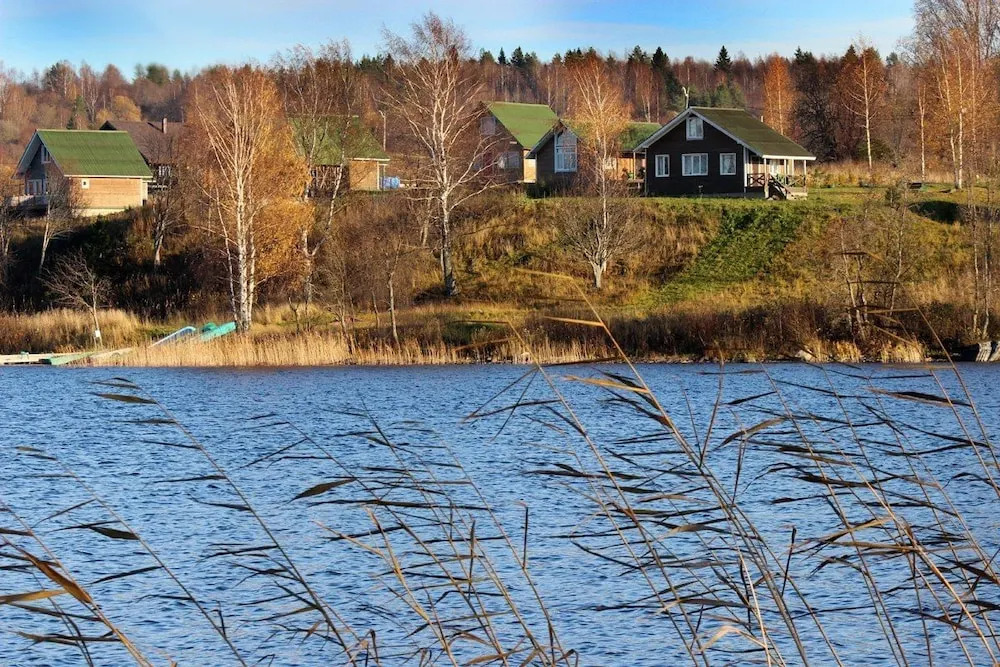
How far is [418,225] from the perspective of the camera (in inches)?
1919

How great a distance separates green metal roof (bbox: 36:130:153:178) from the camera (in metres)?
66.6

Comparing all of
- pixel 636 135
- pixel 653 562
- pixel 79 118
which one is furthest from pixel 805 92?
pixel 653 562

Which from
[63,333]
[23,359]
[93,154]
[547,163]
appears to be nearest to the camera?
[23,359]

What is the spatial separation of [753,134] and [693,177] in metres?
3.27

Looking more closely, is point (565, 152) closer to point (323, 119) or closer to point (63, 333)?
point (323, 119)

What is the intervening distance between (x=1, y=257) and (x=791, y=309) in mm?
35480

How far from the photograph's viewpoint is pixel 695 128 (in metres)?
57.2

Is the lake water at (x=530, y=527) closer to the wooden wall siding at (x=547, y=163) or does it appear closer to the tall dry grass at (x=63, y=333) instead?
the tall dry grass at (x=63, y=333)

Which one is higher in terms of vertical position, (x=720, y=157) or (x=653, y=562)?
(x=720, y=157)

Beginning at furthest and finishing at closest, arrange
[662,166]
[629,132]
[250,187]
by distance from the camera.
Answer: [629,132], [662,166], [250,187]

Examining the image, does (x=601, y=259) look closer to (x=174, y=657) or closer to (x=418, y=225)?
(x=418, y=225)

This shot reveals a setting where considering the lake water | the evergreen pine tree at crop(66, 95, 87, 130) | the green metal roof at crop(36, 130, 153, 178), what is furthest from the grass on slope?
the evergreen pine tree at crop(66, 95, 87, 130)

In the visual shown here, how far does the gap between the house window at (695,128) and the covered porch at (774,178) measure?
9.05 feet

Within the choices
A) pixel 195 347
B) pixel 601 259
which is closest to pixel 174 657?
pixel 195 347
